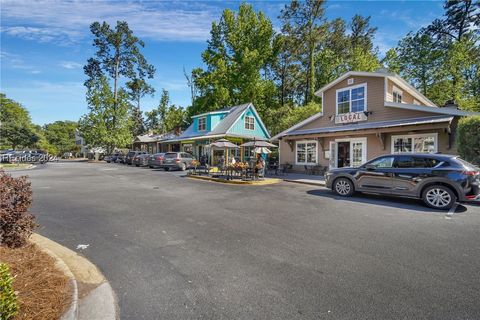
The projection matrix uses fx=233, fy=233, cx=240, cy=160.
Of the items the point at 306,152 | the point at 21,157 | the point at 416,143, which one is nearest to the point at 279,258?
the point at 416,143

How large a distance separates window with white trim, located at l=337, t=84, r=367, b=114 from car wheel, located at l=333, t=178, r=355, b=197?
803cm

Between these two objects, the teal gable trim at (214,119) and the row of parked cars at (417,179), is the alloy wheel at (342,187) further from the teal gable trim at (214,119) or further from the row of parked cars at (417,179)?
the teal gable trim at (214,119)

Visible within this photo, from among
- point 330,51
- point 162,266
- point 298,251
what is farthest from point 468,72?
point 162,266

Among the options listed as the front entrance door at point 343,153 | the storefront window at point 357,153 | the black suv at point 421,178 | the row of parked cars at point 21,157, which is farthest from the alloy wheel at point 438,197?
the row of parked cars at point 21,157

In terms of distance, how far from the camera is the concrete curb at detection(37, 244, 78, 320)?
2354 mm

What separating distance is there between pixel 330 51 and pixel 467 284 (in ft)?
109

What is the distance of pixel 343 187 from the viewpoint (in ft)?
30.6

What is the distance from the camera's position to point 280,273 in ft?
11.0

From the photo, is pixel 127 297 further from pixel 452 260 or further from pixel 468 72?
pixel 468 72

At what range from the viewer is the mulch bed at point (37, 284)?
2342 mm

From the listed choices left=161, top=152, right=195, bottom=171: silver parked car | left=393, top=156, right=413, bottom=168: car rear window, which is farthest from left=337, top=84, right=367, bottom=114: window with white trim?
left=161, top=152, right=195, bottom=171: silver parked car

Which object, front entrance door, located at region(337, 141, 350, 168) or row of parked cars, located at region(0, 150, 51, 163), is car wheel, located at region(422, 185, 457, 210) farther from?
row of parked cars, located at region(0, 150, 51, 163)

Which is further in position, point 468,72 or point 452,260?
point 468,72

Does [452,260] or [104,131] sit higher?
[104,131]
